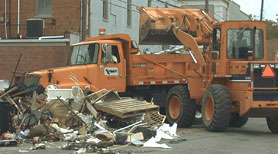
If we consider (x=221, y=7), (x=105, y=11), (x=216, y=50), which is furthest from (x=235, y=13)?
(x=216, y=50)

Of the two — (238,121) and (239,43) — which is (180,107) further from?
(239,43)

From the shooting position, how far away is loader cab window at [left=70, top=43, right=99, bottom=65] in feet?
52.5

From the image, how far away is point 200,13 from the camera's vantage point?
17.0m

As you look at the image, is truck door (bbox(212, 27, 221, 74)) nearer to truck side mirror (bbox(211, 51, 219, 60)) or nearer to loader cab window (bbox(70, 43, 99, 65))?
truck side mirror (bbox(211, 51, 219, 60))

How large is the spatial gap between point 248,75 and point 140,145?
398cm

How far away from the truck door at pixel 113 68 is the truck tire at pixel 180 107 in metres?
1.71

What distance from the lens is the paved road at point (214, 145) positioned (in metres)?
10.8

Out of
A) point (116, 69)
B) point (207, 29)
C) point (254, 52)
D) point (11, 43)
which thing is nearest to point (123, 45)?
point (116, 69)

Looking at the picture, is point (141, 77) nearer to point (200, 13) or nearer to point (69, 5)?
point (200, 13)

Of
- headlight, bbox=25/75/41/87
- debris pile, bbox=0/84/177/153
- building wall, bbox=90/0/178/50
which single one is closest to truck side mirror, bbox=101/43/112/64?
debris pile, bbox=0/84/177/153

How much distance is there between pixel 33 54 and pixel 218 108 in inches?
595

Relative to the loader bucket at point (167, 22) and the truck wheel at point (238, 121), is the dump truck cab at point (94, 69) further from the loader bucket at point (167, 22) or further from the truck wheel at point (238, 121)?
the truck wheel at point (238, 121)

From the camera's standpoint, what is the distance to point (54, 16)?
28359 millimetres

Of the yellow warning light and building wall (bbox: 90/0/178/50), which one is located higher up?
building wall (bbox: 90/0/178/50)
